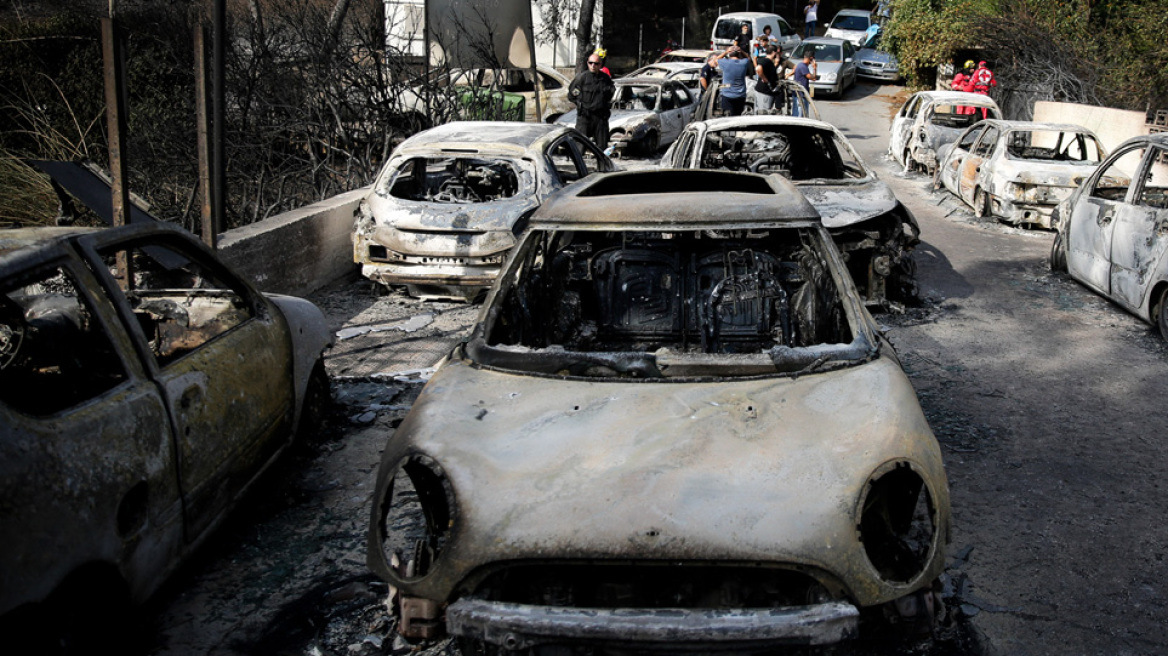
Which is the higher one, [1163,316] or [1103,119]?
[1103,119]

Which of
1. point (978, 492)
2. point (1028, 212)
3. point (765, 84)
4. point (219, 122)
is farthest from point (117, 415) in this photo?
point (765, 84)

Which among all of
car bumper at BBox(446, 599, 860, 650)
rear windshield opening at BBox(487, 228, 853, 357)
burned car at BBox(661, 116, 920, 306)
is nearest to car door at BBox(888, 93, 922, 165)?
burned car at BBox(661, 116, 920, 306)

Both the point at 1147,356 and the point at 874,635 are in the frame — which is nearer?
the point at 874,635

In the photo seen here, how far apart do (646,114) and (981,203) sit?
6.67 meters

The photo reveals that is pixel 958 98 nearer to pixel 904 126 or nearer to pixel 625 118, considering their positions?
pixel 904 126

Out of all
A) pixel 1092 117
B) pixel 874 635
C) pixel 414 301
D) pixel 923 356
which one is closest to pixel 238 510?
pixel 874 635

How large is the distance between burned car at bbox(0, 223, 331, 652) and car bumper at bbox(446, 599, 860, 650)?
1.34 m

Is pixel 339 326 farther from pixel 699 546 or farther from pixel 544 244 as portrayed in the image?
pixel 699 546

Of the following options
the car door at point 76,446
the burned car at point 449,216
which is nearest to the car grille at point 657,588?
the car door at point 76,446

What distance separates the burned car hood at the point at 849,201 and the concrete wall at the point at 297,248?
4603 millimetres

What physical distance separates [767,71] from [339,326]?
10607mm

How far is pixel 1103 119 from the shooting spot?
15578mm

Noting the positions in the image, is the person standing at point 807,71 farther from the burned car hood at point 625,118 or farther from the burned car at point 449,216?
the burned car at point 449,216

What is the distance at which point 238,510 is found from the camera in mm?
4551
